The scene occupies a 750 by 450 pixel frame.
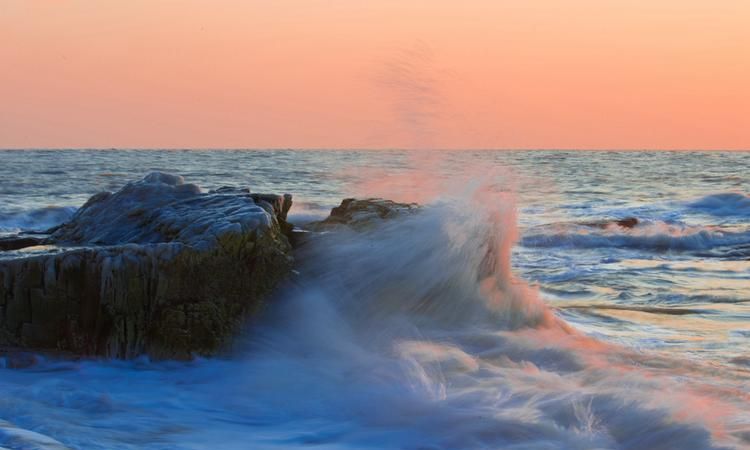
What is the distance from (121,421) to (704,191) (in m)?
20.5

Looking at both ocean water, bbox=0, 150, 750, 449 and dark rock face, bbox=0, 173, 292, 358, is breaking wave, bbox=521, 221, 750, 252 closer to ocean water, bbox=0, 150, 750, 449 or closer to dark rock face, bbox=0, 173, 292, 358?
ocean water, bbox=0, 150, 750, 449

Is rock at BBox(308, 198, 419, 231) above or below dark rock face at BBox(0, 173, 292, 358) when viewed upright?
above

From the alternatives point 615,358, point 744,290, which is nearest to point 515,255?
point 744,290

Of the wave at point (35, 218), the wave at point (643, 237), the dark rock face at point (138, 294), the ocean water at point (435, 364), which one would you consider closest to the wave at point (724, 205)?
the wave at point (643, 237)

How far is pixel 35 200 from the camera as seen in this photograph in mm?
18016

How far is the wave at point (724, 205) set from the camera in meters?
17.9

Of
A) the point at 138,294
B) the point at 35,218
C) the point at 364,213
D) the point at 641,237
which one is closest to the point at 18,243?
the point at 138,294

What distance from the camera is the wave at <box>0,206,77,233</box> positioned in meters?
13.7

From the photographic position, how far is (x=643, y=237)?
42.8 feet

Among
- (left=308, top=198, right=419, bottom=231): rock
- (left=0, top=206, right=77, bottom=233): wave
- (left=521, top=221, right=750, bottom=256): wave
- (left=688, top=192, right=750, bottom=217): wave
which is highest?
(left=308, top=198, right=419, bottom=231): rock

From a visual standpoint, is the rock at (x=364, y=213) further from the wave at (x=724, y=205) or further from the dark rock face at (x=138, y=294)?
the wave at (x=724, y=205)

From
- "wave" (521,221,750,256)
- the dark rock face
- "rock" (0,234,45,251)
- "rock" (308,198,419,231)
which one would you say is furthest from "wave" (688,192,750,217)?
the dark rock face

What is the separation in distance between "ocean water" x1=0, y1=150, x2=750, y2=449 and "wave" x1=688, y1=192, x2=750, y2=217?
400 inches

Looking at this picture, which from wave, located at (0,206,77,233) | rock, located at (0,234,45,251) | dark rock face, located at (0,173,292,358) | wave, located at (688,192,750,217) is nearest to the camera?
dark rock face, located at (0,173,292,358)
